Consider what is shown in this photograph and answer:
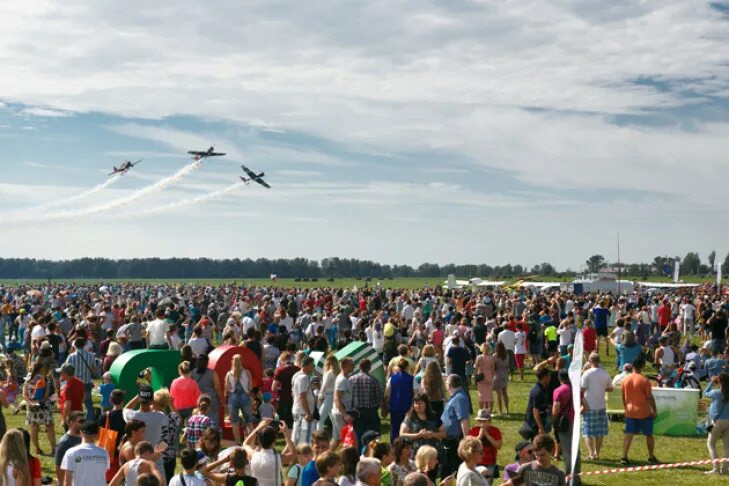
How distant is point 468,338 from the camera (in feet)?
63.0

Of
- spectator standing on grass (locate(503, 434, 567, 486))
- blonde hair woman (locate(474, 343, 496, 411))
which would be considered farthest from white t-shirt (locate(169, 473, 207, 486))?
blonde hair woman (locate(474, 343, 496, 411))

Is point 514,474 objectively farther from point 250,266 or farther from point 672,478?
point 250,266

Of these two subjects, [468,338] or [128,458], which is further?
[468,338]

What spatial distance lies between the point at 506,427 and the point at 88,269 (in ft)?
552

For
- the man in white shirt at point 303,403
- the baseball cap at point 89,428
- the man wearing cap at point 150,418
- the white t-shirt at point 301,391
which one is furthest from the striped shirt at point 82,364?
the baseball cap at point 89,428

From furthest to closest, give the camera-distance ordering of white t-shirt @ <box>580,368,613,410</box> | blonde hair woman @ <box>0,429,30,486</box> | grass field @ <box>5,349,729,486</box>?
1. white t-shirt @ <box>580,368,613,410</box>
2. grass field @ <box>5,349,729,486</box>
3. blonde hair woman @ <box>0,429,30,486</box>

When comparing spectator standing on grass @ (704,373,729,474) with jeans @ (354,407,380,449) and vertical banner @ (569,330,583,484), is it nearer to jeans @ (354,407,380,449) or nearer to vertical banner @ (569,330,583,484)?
vertical banner @ (569,330,583,484)

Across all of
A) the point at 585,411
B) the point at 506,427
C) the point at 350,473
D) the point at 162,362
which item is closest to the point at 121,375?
the point at 162,362

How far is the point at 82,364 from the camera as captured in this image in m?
13.7

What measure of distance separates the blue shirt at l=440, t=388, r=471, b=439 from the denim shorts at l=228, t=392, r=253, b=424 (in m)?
3.43

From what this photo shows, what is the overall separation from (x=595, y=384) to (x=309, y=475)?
5.69 meters

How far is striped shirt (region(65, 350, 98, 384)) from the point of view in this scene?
13.6m

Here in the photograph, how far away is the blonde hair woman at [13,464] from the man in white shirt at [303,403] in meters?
5.23

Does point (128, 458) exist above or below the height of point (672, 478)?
above
